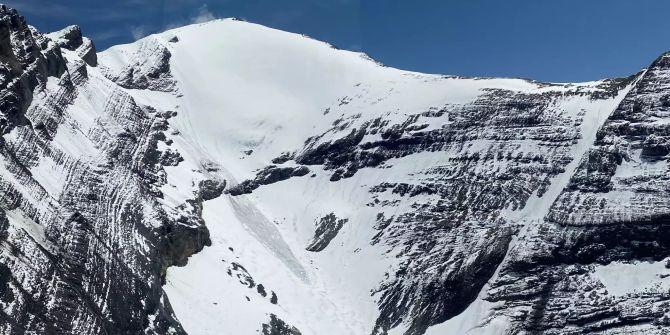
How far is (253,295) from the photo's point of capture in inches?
4498

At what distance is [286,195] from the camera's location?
15038 centimetres

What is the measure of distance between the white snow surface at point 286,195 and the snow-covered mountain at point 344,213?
377mm

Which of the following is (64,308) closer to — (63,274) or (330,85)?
(63,274)

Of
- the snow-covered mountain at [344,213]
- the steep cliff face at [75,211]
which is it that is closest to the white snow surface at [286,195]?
the snow-covered mountain at [344,213]

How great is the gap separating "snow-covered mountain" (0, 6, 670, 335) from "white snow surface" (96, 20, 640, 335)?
14.9 inches

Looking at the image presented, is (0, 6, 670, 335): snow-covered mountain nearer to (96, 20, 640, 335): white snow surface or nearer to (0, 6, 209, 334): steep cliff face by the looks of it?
(0, 6, 209, 334): steep cliff face

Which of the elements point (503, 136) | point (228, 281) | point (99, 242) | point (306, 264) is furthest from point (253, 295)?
point (503, 136)

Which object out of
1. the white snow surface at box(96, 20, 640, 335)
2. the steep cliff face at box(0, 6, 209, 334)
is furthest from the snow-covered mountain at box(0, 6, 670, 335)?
the white snow surface at box(96, 20, 640, 335)

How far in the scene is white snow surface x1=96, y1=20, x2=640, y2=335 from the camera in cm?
11256

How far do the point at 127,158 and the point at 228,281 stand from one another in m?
20.5

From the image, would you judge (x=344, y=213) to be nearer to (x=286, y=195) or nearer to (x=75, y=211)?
(x=286, y=195)

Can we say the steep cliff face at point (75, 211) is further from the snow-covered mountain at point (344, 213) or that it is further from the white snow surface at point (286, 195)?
the white snow surface at point (286, 195)

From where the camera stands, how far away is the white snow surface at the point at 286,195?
113 m

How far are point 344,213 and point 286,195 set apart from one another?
43.3 feet
